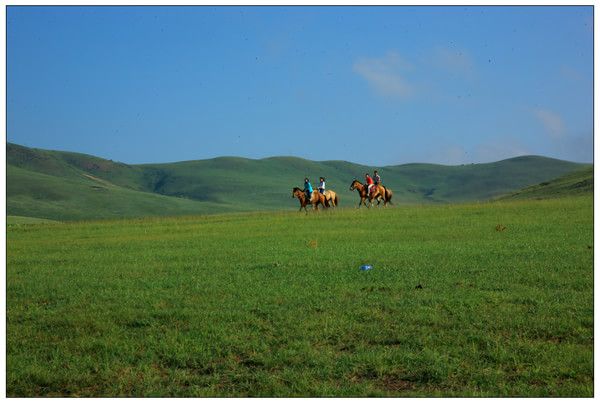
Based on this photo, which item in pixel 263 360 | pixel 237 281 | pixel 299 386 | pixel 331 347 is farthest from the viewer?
pixel 237 281

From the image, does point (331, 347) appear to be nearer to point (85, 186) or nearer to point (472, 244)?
point (472, 244)

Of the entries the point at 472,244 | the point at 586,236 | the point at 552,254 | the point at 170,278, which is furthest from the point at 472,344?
the point at 586,236

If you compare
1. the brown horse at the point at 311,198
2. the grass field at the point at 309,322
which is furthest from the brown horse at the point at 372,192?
the grass field at the point at 309,322

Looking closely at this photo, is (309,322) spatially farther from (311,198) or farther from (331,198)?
(331,198)

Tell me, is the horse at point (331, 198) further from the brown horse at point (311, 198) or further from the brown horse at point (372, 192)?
the brown horse at point (372, 192)

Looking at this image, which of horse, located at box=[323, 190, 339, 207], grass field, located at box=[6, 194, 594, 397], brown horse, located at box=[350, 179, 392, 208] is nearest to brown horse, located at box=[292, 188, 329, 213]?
horse, located at box=[323, 190, 339, 207]

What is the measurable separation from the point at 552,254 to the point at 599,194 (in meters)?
10.2

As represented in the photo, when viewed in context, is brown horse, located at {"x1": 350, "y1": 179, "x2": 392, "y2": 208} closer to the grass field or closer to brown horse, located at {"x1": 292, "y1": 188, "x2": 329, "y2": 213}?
brown horse, located at {"x1": 292, "y1": 188, "x2": 329, "y2": 213}

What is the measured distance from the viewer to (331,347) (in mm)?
10789

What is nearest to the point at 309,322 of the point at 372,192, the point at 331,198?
the point at 372,192

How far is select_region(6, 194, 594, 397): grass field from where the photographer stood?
9.39 meters

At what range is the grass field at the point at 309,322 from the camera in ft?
30.8

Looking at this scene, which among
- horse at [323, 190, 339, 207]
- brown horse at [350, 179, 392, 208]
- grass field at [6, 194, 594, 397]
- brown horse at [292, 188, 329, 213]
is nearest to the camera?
grass field at [6, 194, 594, 397]

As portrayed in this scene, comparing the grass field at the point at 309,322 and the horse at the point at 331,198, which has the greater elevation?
the horse at the point at 331,198
